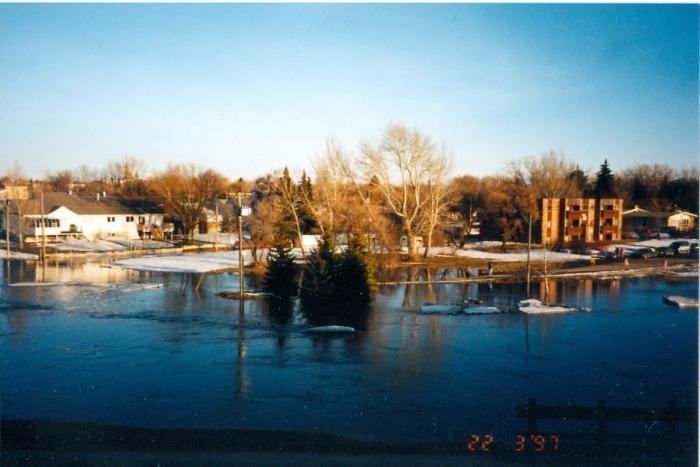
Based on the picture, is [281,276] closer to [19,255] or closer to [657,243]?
[19,255]

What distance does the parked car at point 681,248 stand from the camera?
4444 cm

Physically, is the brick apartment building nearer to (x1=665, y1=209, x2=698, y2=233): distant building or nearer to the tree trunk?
(x1=665, y1=209, x2=698, y2=233): distant building

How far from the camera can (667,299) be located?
23.8 metres

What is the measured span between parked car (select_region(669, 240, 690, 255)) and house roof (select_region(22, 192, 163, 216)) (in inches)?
1851

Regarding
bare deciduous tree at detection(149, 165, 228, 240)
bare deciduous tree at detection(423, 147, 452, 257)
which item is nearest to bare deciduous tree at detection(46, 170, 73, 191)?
bare deciduous tree at detection(149, 165, 228, 240)

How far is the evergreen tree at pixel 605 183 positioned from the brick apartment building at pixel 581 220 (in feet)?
53.8

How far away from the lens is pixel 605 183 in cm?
7388

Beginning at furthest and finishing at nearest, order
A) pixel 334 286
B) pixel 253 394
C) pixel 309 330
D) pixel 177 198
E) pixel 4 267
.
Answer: pixel 177 198, pixel 4 267, pixel 334 286, pixel 309 330, pixel 253 394

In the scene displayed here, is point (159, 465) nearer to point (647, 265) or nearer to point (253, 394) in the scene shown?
point (253, 394)

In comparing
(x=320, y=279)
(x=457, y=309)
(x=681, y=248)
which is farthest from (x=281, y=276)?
(x=681, y=248)

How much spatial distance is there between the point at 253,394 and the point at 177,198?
45.7 m

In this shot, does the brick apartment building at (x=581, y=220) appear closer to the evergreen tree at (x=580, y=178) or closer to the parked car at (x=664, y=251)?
the parked car at (x=664, y=251)

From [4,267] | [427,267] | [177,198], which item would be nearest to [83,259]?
[4,267]

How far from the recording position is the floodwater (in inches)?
423
